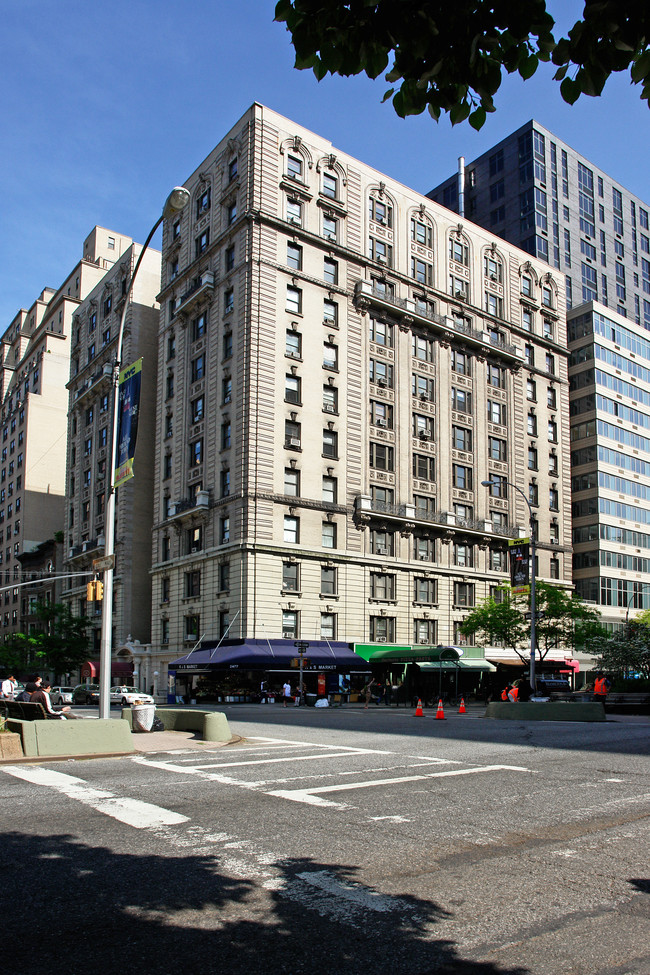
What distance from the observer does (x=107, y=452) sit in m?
66.4

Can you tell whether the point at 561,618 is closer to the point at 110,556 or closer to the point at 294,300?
the point at 294,300

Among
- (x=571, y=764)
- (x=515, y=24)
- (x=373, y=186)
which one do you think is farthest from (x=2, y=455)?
(x=515, y=24)

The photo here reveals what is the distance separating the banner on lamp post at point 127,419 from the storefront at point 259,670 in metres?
25.6

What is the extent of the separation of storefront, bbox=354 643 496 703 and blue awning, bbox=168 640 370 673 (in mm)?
1737

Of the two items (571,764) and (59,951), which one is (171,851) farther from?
(571,764)

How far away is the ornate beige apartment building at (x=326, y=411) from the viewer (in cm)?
5053

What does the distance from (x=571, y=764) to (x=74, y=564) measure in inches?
2504

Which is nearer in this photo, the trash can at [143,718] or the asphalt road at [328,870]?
the asphalt road at [328,870]

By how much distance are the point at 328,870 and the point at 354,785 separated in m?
4.86

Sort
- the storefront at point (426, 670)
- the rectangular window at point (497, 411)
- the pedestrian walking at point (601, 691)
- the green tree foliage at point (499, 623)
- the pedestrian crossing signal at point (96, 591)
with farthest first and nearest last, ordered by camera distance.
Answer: the rectangular window at point (497, 411) < the green tree foliage at point (499, 623) < the storefront at point (426, 670) < the pedestrian walking at point (601, 691) < the pedestrian crossing signal at point (96, 591)

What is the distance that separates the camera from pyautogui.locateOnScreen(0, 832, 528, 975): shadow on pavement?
4.90 m

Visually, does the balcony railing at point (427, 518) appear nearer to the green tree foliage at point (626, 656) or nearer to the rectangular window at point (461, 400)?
the rectangular window at point (461, 400)

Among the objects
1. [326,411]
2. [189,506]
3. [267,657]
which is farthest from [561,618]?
[189,506]

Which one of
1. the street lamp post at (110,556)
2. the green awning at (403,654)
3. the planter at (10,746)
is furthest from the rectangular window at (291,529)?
the planter at (10,746)
